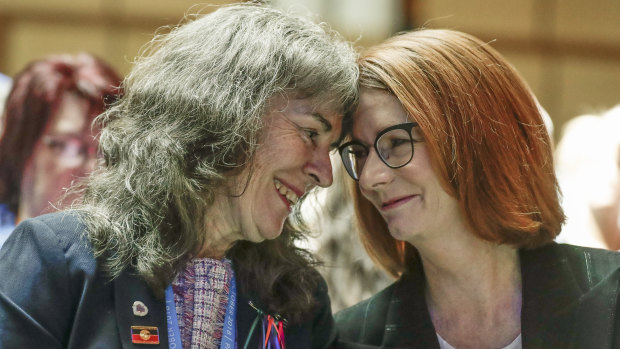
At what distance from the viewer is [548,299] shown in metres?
2.85

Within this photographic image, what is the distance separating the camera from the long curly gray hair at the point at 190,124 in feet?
8.41

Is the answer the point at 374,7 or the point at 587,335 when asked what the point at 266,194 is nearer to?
the point at 587,335

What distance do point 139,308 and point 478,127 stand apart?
48.7 inches

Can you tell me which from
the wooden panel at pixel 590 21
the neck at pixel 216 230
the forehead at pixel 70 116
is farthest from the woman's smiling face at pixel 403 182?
the wooden panel at pixel 590 21

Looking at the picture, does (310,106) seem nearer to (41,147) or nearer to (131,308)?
(131,308)

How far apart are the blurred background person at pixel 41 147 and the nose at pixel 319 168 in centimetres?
130

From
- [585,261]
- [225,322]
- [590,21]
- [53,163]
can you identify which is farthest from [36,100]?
[590,21]

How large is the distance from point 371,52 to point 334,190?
108 centimetres

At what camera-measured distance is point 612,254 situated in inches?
115

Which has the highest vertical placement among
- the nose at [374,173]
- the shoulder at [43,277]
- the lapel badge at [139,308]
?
the nose at [374,173]

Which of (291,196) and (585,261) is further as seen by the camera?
(585,261)

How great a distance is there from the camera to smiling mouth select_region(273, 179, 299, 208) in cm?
276

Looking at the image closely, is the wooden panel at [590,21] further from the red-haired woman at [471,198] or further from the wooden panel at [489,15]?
the red-haired woman at [471,198]

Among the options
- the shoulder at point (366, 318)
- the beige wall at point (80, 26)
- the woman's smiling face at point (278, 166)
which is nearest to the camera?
the woman's smiling face at point (278, 166)
